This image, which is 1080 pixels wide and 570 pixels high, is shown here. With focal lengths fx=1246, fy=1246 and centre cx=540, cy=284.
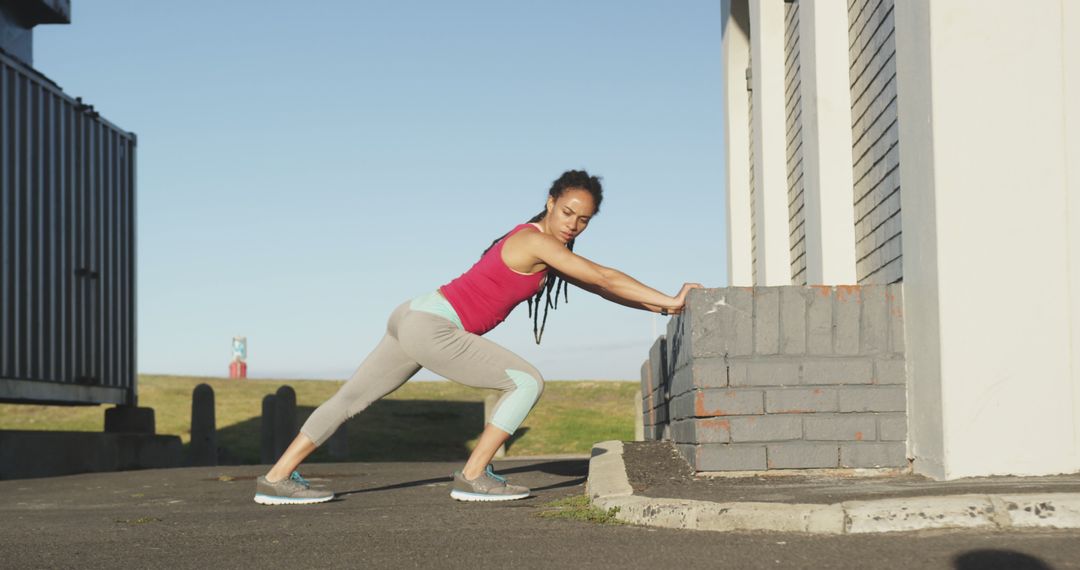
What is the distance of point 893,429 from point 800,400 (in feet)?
1.52

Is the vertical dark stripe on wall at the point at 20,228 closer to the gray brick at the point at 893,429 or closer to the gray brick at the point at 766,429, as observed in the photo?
the gray brick at the point at 766,429

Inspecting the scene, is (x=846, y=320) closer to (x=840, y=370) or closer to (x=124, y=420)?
(x=840, y=370)

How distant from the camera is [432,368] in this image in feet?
19.7

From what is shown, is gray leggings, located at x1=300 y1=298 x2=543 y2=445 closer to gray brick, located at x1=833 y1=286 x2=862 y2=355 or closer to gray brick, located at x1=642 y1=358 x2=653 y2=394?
gray brick, located at x1=833 y1=286 x2=862 y2=355

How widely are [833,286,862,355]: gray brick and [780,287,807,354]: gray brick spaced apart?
153mm

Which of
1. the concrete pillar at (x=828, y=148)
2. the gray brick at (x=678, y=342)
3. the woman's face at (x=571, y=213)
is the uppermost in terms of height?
the concrete pillar at (x=828, y=148)

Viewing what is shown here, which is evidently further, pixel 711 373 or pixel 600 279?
pixel 711 373

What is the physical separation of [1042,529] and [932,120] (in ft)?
7.20

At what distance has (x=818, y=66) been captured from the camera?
7.98 metres

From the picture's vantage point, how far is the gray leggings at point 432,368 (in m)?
5.98

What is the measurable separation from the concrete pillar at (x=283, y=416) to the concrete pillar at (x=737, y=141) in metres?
8.60

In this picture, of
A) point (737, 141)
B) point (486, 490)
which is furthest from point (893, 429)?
point (737, 141)

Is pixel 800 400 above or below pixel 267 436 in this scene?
above

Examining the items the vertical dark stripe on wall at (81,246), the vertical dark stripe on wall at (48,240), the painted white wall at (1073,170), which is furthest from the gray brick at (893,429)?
the vertical dark stripe on wall at (81,246)
